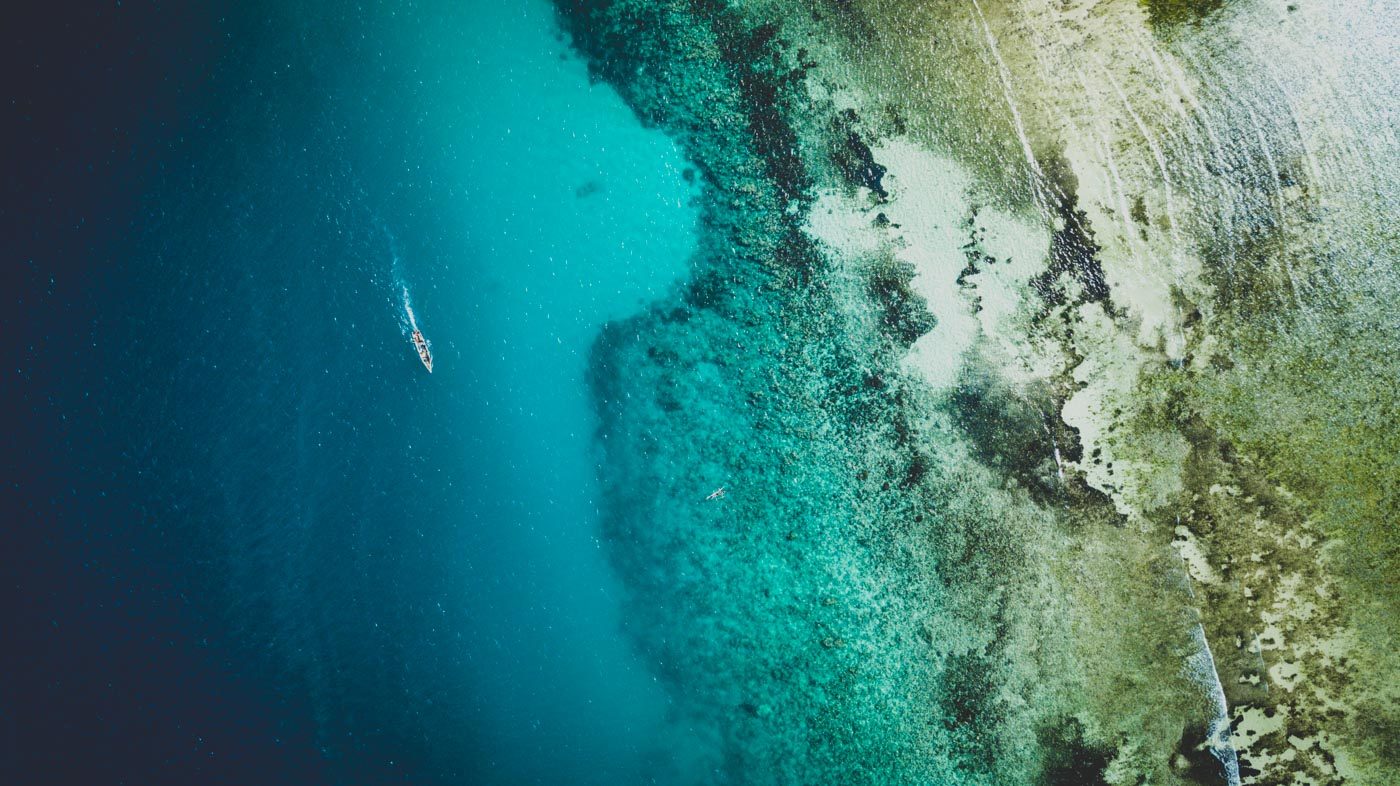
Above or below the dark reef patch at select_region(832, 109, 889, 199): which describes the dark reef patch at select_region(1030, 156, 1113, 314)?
below

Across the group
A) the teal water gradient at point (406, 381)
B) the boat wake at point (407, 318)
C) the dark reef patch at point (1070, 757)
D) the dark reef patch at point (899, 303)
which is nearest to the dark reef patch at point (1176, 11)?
the dark reef patch at point (899, 303)

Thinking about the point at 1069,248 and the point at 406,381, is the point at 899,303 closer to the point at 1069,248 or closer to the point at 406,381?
the point at 1069,248

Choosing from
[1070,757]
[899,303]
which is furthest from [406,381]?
[1070,757]

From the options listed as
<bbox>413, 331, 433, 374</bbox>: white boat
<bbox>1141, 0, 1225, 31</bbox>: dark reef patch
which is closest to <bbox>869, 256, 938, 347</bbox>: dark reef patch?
<bbox>1141, 0, 1225, 31</bbox>: dark reef patch

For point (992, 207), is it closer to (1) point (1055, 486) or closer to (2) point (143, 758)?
(1) point (1055, 486)

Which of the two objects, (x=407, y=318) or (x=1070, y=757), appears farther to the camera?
(x=407, y=318)

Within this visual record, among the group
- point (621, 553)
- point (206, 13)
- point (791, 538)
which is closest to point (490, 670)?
point (621, 553)

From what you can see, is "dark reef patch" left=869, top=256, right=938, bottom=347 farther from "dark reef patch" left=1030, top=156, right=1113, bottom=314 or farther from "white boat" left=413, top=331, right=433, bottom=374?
"white boat" left=413, top=331, right=433, bottom=374
